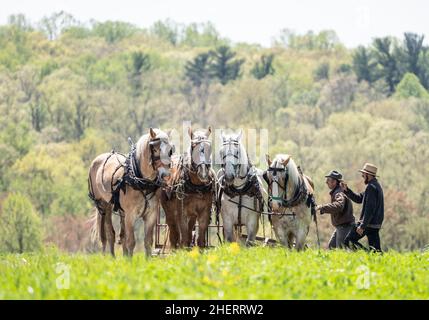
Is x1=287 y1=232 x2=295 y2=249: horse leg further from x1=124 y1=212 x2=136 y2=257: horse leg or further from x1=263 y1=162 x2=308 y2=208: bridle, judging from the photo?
x1=124 y1=212 x2=136 y2=257: horse leg

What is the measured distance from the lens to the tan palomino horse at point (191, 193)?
14.7m

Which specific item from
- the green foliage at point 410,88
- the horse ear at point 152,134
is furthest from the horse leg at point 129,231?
the green foliage at point 410,88

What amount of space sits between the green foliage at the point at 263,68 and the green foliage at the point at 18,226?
63.6 meters

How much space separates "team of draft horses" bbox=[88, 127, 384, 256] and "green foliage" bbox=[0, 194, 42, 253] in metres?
40.8

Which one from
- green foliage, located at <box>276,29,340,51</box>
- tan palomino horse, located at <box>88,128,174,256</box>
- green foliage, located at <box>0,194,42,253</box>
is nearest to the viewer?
tan palomino horse, located at <box>88,128,174,256</box>

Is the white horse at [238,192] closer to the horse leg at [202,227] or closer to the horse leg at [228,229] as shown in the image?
the horse leg at [228,229]

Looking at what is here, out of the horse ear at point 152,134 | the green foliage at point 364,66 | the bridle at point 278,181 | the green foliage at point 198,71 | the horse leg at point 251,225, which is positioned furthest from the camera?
the green foliage at point 198,71

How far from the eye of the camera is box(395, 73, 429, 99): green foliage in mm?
94750

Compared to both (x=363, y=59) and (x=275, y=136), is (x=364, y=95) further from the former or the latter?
(x=275, y=136)

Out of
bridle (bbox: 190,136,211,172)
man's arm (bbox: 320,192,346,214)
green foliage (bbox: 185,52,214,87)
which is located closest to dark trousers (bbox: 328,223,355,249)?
man's arm (bbox: 320,192,346,214)

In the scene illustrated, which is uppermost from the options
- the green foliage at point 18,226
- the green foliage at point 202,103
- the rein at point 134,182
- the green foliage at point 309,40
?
the green foliage at point 309,40

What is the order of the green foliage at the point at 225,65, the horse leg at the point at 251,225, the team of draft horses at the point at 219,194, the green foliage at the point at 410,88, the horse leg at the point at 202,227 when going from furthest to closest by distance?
the green foliage at the point at 225,65, the green foliage at the point at 410,88, the horse leg at the point at 251,225, the horse leg at the point at 202,227, the team of draft horses at the point at 219,194

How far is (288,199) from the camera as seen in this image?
48.2 feet

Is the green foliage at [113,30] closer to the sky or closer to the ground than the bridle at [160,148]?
closer to the sky
